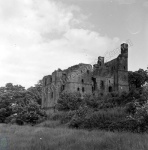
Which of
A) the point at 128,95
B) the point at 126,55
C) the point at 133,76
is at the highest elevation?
the point at 126,55

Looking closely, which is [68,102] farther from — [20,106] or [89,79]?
[89,79]

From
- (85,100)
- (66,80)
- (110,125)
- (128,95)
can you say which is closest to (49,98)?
(66,80)

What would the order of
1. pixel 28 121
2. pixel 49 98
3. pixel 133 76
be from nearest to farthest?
1. pixel 28 121
2. pixel 49 98
3. pixel 133 76

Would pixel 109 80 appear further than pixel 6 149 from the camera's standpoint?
Yes

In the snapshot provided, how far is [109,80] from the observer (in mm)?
53312

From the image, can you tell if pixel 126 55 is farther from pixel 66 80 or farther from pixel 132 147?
pixel 132 147

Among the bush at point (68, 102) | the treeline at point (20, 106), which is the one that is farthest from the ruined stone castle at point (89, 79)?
the bush at point (68, 102)

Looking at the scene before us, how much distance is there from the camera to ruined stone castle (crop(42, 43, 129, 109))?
160ft

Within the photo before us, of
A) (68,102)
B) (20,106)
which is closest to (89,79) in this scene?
(68,102)

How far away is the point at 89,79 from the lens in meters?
50.4

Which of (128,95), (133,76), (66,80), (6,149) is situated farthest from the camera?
(133,76)

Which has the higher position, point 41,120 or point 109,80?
point 109,80

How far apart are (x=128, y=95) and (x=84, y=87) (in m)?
10.9

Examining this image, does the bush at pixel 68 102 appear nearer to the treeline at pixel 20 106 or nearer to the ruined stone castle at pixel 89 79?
the ruined stone castle at pixel 89 79
